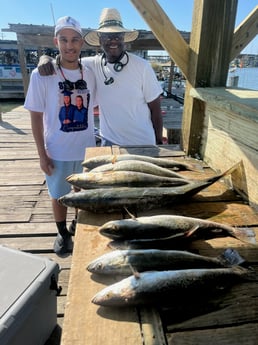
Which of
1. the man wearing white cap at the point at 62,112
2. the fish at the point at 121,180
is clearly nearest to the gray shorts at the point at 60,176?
the man wearing white cap at the point at 62,112

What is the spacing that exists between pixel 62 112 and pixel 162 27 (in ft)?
3.97

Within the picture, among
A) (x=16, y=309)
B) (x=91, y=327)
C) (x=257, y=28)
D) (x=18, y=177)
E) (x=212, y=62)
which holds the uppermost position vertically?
(x=257, y=28)

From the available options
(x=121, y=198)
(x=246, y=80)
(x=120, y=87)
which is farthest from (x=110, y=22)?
(x=246, y=80)

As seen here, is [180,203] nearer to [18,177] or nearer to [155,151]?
[155,151]

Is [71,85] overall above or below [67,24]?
below

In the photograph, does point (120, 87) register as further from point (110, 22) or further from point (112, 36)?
point (110, 22)

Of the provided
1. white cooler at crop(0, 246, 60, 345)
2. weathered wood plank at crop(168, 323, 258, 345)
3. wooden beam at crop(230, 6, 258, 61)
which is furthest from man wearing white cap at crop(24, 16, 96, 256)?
weathered wood plank at crop(168, 323, 258, 345)

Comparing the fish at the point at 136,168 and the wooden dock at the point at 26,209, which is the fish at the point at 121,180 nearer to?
the fish at the point at 136,168

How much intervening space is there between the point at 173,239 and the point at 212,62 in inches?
67.3

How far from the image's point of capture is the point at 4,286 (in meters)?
1.69

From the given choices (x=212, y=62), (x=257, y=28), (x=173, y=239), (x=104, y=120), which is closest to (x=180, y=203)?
(x=173, y=239)

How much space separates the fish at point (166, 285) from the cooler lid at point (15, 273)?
0.71 metres

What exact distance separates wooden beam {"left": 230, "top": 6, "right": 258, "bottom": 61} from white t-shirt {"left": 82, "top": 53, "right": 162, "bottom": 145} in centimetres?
83

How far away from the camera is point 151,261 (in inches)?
52.0
